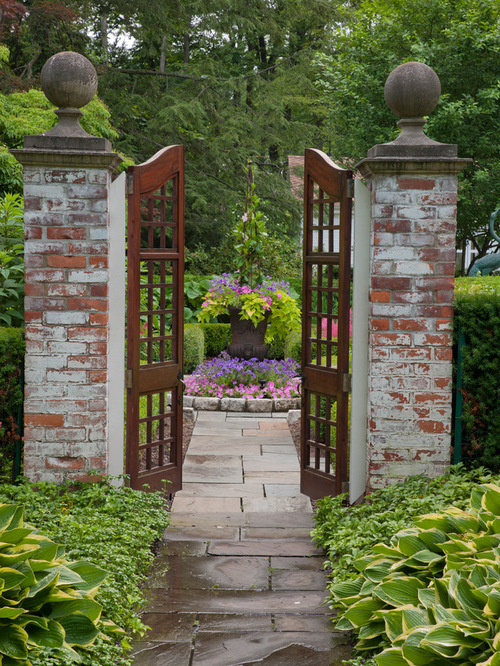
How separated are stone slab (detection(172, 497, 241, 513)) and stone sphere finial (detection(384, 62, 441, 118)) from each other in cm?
279

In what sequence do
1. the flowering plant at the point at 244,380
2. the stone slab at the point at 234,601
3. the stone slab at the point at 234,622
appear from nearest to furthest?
the stone slab at the point at 234,622, the stone slab at the point at 234,601, the flowering plant at the point at 244,380

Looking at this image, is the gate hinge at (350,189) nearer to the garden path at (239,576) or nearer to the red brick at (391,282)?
the red brick at (391,282)

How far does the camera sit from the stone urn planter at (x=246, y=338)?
9.48 meters

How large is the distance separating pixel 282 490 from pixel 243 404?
276 cm

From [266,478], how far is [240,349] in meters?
4.08

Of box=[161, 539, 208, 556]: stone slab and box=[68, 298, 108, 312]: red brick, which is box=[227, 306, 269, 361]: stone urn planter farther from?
box=[161, 539, 208, 556]: stone slab

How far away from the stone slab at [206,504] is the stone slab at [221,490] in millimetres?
83

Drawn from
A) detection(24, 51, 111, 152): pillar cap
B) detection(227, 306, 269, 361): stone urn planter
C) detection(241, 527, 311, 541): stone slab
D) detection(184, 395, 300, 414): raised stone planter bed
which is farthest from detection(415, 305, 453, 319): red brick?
detection(227, 306, 269, 361): stone urn planter

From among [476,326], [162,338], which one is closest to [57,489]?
[162,338]

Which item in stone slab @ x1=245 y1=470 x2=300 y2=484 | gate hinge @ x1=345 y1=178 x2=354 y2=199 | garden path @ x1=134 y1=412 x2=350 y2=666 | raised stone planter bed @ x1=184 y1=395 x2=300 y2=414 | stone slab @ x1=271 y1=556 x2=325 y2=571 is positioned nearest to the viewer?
garden path @ x1=134 y1=412 x2=350 y2=666

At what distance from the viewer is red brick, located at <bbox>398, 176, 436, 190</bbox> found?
4086 mm

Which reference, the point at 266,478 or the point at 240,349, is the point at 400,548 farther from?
the point at 240,349

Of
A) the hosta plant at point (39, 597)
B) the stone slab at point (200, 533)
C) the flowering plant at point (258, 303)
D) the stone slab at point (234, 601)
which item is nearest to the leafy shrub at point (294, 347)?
the flowering plant at point (258, 303)

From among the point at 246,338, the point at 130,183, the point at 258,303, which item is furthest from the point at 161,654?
the point at 246,338
